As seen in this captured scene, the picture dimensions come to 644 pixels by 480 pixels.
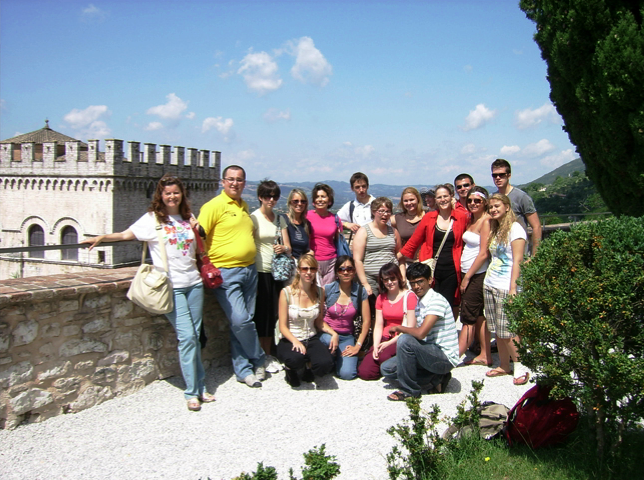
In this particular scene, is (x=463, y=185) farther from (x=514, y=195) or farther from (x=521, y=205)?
(x=521, y=205)

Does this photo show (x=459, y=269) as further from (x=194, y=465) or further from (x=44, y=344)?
(x=44, y=344)

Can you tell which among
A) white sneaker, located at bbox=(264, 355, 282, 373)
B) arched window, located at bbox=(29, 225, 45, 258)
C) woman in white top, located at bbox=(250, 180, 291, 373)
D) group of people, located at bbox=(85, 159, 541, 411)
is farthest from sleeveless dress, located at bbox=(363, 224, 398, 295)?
arched window, located at bbox=(29, 225, 45, 258)

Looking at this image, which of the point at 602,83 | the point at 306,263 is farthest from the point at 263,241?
the point at 602,83

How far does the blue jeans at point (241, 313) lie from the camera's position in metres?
4.73

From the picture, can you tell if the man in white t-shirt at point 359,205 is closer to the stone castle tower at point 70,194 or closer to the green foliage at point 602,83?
the green foliage at point 602,83

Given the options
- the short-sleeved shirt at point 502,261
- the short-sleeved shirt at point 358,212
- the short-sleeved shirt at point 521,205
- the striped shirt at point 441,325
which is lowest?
the striped shirt at point 441,325

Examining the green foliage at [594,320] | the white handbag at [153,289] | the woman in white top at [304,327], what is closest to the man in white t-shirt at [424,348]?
the woman in white top at [304,327]

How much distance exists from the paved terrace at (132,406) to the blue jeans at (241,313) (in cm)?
25

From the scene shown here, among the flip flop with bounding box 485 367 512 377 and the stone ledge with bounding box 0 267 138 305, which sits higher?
the stone ledge with bounding box 0 267 138 305

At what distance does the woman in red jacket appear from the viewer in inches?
211

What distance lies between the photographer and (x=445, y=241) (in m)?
5.35

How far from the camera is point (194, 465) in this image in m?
3.43

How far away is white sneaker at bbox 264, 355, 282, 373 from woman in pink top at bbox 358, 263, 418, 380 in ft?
2.73

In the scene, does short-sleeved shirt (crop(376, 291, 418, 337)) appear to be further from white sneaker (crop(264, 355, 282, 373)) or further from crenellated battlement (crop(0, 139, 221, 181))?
crenellated battlement (crop(0, 139, 221, 181))
